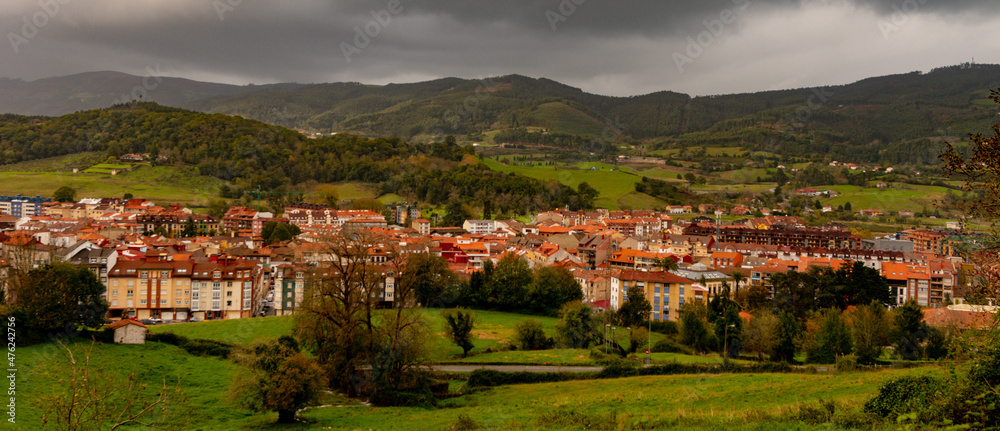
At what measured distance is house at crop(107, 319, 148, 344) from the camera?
25438mm

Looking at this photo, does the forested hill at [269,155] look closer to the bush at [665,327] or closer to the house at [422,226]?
the house at [422,226]

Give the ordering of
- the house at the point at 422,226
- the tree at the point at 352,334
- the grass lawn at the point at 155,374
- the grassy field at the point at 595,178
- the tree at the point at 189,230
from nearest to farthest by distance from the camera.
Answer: the grass lawn at the point at 155,374 < the tree at the point at 352,334 < the tree at the point at 189,230 < the house at the point at 422,226 < the grassy field at the point at 595,178

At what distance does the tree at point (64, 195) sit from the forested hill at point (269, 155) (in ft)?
60.8

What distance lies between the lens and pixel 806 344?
30.7 m

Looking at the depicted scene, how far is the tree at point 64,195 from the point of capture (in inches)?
3091

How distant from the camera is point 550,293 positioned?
41844mm

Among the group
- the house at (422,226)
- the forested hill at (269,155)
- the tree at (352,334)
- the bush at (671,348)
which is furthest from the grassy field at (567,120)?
the tree at (352,334)

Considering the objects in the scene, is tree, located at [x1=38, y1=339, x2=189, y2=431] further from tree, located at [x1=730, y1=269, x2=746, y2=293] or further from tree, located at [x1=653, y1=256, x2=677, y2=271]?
tree, located at [x1=730, y1=269, x2=746, y2=293]

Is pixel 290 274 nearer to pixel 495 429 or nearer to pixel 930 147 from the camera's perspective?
pixel 495 429

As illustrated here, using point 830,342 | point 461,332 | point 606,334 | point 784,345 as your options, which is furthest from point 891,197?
point 461,332

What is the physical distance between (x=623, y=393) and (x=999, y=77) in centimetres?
21608

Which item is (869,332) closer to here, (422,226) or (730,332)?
(730,332)

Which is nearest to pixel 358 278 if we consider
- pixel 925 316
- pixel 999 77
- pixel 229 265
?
pixel 229 265

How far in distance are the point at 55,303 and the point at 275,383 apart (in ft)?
40.4
